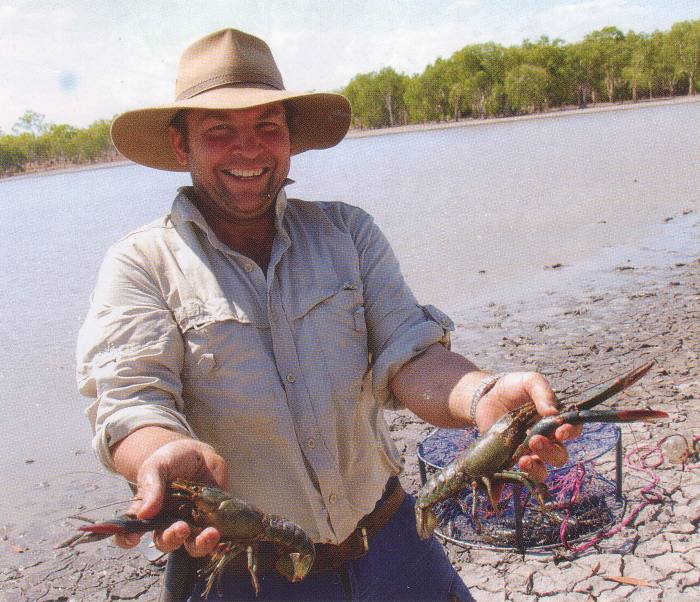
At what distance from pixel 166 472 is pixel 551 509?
3172 millimetres

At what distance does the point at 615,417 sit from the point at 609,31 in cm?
11108

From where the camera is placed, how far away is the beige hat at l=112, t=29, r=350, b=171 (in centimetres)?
247

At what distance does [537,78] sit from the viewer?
8250 cm

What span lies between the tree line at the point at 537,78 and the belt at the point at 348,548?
84.1 meters

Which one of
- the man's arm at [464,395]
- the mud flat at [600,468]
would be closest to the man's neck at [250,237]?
the man's arm at [464,395]

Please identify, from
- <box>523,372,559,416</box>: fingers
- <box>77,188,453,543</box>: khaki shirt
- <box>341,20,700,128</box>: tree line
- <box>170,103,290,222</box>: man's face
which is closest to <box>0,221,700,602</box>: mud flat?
<box>77,188,453,543</box>: khaki shirt

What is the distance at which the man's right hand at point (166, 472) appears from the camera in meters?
1.88

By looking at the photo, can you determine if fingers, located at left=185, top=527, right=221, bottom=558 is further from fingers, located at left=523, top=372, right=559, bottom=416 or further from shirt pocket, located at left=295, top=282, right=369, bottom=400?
fingers, located at left=523, top=372, right=559, bottom=416

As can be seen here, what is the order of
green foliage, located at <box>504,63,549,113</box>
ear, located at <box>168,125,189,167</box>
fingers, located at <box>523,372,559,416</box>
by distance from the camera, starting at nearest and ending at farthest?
fingers, located at <box>523,372,559,416</box> < ear, located at <box>168,125,189,167</box> < green foliage, located at <box>504,63,549,113</box>

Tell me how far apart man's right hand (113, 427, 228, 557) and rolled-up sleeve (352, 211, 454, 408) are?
25.4 inches

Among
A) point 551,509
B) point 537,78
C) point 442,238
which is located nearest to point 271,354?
point 551,509

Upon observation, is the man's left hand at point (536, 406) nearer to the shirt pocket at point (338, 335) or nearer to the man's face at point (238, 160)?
the shirt pocket at point (338, 335)

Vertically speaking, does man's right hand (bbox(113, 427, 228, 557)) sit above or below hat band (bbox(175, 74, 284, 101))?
below

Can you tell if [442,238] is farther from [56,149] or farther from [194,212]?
[56,149]
